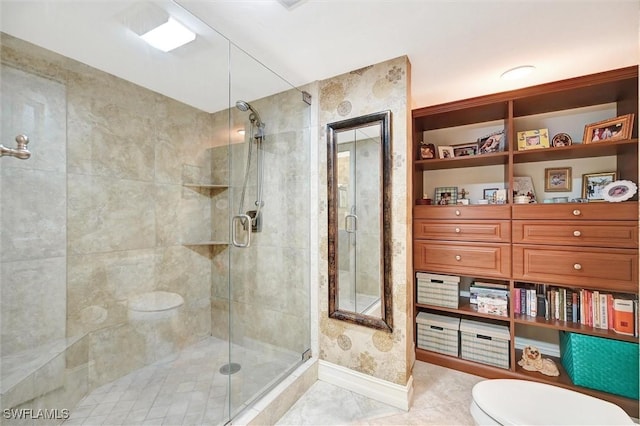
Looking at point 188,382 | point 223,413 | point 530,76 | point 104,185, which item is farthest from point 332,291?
point 530,76

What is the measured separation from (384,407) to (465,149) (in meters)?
2.11

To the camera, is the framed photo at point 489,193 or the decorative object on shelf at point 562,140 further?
the framed photo at point 489,193

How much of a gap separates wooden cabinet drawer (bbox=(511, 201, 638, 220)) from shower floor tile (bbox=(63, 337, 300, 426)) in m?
1.97

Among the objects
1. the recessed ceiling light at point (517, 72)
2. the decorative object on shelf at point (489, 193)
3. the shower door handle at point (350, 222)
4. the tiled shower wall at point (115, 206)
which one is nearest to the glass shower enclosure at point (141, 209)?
the tiled shower wall at point (115, 206)

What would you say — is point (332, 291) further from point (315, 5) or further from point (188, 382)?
point (315, 5)

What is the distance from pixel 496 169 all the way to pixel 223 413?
2.69m

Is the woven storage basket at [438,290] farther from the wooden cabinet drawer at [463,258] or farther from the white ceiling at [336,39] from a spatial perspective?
the white ceiling at [336,39]

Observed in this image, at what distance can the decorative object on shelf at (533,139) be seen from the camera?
2020 mm

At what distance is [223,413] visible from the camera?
5.16 feet

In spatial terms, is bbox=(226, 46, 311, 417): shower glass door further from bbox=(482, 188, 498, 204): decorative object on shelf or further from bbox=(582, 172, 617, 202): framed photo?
bbox=(582, 172, 617, 202): framed photo

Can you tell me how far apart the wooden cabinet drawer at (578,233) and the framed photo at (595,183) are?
1.01ft

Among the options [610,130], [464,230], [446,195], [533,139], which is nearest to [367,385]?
[464,230]

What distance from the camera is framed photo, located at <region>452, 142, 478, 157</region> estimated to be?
2.37 meters

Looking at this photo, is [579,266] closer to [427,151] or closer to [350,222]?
[427,151]
